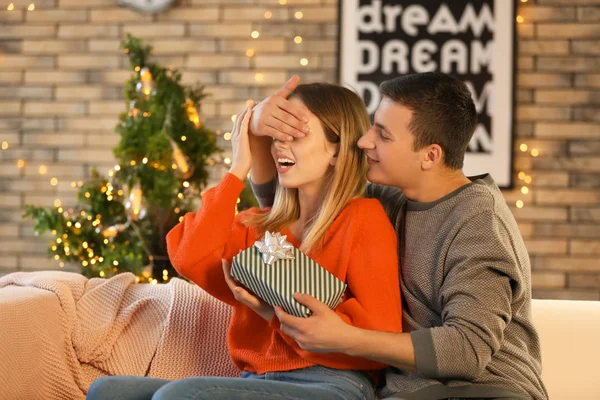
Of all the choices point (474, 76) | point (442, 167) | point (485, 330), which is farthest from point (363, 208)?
point (474, 76)

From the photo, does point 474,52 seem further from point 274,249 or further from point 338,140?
point 274,249

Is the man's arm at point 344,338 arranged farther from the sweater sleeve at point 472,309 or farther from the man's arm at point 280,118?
the man's arm at point 280,118

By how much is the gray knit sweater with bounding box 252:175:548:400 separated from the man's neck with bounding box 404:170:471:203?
0.03m

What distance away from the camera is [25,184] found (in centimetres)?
454

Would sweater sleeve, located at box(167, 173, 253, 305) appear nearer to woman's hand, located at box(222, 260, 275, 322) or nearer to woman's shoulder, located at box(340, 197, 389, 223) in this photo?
woman's hand, located at box(222, 260, 275, 322)

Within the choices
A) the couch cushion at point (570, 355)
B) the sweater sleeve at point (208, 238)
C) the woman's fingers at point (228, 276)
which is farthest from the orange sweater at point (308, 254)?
the couch cushion at point (570, 355)

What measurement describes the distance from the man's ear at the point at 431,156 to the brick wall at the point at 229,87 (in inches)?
95.8

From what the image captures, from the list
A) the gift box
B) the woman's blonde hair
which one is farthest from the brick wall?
the gift box

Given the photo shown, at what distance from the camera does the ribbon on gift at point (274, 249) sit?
5.74 feet

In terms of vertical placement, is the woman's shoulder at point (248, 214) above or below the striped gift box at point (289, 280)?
above

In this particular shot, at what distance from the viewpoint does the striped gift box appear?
173 centimetres

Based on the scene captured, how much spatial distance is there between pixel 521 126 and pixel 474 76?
0.36 m

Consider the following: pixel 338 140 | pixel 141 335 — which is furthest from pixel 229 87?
pixel 338 140

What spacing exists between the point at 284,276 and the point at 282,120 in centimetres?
41
